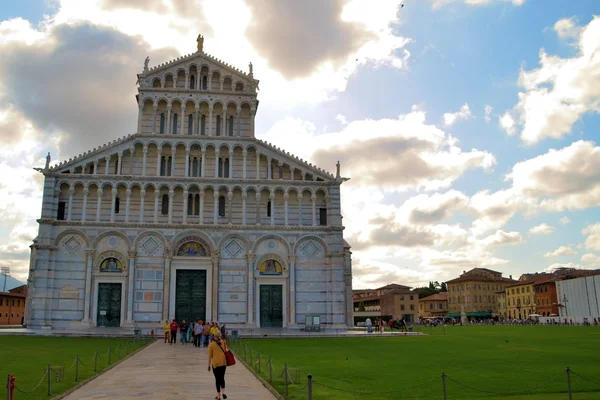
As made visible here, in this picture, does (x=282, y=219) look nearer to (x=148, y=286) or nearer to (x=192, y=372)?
(x=148, y=286)

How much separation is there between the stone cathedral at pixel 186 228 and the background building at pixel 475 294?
78.3 metres

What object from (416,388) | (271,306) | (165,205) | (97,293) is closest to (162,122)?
(165,205)

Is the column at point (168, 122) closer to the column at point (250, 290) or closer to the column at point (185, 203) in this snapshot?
the column at point (185, 203)

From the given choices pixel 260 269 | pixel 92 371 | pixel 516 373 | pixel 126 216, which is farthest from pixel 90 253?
pixel 516 373

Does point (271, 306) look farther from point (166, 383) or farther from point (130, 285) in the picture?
point (166, 383)

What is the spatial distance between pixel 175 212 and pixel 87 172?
25.2 ft

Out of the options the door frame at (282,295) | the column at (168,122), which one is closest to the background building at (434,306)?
the door frame at (282,295)

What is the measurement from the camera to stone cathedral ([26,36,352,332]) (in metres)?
43.5

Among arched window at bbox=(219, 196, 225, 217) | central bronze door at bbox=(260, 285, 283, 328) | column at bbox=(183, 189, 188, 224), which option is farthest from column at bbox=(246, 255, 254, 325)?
column at bbox=(183, 189, 188, 224)

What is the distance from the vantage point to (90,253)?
43625 mm

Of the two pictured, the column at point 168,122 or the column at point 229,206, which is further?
the column at point 168,122

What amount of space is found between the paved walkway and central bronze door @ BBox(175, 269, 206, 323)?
68.3 ft

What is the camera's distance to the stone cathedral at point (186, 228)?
43469 mm

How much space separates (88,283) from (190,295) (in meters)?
7.77
